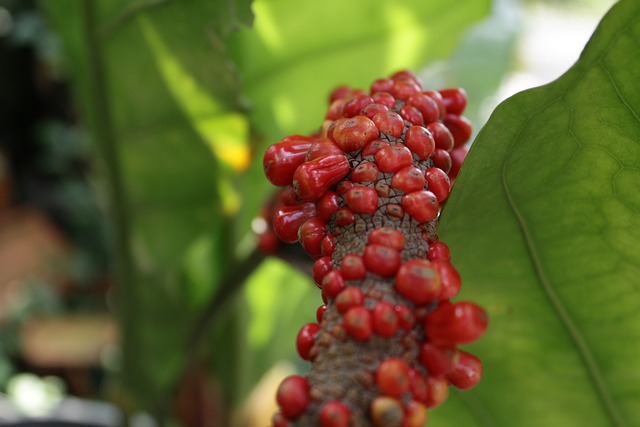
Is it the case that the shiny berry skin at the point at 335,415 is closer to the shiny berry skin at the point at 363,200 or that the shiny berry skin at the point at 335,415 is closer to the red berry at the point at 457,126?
the shiny berry skin at the point at 363,200

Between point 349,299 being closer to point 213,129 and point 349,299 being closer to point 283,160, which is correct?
point 283,160

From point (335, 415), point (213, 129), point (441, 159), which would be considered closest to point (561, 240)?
point (441, 159)

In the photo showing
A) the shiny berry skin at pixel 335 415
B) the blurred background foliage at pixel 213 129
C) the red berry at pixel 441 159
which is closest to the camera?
the shiny berry skin at pixel 335 415

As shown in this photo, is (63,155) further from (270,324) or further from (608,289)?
(608,289)

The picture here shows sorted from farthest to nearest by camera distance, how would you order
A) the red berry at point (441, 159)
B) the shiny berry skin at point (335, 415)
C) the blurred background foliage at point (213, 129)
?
the blurred background foliage at point (213, 129)
the red berry at point (441, 159)
the shiny berry skin at point (335, 415)

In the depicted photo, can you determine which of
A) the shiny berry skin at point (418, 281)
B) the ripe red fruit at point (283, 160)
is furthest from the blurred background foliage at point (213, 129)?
the shiny berry skin at point (418, 281)

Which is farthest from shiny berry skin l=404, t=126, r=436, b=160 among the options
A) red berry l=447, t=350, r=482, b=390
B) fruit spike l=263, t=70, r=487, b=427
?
red berry l=447, t=350, r=482, b=390
